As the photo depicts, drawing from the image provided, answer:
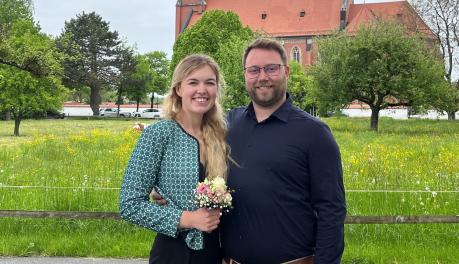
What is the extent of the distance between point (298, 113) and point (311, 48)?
247 feet

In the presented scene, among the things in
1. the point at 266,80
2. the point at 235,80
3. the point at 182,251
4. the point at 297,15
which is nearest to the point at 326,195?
the point at 266,80

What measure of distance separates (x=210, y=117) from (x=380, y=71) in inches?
1160

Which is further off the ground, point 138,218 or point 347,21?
point 347,21

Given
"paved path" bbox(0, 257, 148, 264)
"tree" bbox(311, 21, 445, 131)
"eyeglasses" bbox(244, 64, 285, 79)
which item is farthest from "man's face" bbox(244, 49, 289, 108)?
"tree" bbox(311, 21, 445, 131)

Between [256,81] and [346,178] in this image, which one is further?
[346,178]

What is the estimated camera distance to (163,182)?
262 centimetres

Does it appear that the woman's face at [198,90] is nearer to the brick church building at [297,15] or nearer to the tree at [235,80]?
the tree at [235,80]

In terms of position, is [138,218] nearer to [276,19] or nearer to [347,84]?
[347,84]

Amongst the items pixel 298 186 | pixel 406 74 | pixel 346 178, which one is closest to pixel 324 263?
pixel 298 186

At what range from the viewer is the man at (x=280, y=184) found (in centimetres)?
255

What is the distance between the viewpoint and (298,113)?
2.65 m

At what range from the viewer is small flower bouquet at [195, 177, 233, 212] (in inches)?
94.9

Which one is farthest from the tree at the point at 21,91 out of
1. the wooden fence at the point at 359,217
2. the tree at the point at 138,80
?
the tree at the point at 138,80

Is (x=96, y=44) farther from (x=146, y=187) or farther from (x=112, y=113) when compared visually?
(x=146, y=187)
